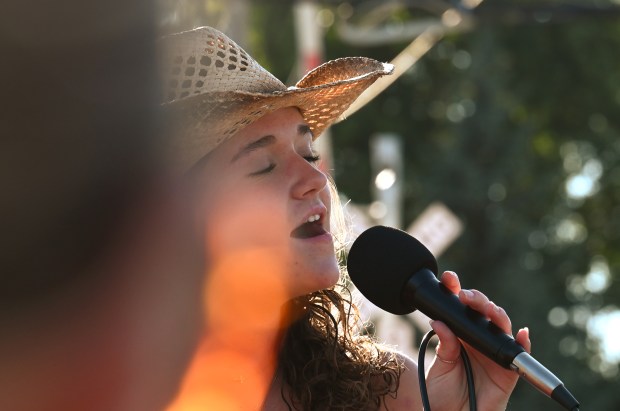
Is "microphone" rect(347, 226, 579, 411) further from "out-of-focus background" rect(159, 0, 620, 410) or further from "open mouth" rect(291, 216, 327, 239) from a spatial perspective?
"out-of-focus background" rect(159, 0, 620, 410)

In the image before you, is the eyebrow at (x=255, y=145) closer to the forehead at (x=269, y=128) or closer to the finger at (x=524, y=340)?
the forehead at (x=269, y=128)

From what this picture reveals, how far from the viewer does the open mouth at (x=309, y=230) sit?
246cm

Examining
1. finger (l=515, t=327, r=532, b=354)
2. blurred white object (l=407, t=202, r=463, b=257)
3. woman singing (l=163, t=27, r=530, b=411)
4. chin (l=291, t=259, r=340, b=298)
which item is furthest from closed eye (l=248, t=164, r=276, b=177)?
blurred white object (l=407, t=202, r=463, b=257)

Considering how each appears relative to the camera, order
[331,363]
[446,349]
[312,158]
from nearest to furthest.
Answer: [446,349]
[312,158]
[331,363]

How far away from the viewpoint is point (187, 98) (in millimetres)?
2418

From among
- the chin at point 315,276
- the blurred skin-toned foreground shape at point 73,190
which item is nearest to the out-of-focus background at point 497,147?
the chin at point 315,276

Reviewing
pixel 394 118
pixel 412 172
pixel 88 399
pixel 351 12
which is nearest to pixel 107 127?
pixel 88 399

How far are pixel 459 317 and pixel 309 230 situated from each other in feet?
1.94

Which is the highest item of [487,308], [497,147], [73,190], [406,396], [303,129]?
[73,190]

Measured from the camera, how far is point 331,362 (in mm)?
2801

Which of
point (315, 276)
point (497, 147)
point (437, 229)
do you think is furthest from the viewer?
point (497, 147)

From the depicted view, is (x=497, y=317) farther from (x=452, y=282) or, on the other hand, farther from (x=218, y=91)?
(x=218, y=91)

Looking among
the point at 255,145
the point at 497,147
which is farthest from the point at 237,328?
the point at 497,147

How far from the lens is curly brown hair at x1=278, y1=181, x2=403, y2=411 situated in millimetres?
2701
